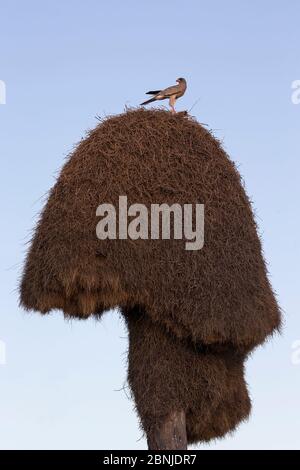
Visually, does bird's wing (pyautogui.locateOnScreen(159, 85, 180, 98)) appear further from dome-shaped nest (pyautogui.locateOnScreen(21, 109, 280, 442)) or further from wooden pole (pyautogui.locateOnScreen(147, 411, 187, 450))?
wooden pole (pyautogui.locateOnScreen(147, 411, 187, 450))

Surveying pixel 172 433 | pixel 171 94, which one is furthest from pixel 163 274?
pixel 171 94

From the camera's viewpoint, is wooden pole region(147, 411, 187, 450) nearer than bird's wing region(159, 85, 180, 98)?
Yes

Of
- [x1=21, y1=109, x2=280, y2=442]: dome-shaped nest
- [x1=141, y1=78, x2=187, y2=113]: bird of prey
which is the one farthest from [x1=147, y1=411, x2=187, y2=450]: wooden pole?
[x1=141, y1=78, x2=187, y2=113]: bird of prey

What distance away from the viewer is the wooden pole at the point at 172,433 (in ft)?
42.4

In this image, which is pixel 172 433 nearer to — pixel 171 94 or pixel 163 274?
pixel 163 274

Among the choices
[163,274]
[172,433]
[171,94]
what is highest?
[171,94]

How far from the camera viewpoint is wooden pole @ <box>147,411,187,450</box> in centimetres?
1293

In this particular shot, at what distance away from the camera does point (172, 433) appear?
510 inches

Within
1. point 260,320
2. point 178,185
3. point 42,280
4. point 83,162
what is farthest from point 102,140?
point 260,320

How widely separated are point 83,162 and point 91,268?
1761 millimetres

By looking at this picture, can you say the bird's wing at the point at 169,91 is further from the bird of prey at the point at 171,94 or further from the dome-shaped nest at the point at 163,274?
the dome-shaped nest at the point at 163,274

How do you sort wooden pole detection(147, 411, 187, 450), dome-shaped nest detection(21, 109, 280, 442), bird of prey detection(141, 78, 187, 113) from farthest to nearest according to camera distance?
bird of prey detection(141, 78, 187, 113) < wooden pole detection(147, 411, 187, 450) < dome-shaped nest detection(21, 109, 280, 442)

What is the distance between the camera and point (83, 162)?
13.6 m

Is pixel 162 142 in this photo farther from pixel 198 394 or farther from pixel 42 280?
pixel 198 394
